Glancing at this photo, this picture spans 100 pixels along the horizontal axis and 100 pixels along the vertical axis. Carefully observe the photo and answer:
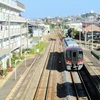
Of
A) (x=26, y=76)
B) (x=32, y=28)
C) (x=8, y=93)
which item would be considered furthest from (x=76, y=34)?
(x=8, y=93)

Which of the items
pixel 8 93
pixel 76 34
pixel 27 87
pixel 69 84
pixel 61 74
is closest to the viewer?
pixel 8 93

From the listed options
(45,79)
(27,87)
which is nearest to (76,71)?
(45,79)

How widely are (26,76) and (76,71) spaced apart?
5.72 meters

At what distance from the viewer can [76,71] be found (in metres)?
29.0

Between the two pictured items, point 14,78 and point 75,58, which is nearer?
point 14,78

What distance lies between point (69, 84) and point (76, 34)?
64535mm

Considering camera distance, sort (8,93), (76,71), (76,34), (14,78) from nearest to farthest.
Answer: (8,93)
(14,78)
(76,71)
(76,34)

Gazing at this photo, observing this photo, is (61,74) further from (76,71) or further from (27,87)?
(27,87)

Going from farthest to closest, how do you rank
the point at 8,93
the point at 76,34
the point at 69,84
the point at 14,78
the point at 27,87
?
the point at 76,34 → the point at 14,78 → the point at 69,84 → the point at 27,87 → the point at 8,93

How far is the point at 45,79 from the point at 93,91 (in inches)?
218

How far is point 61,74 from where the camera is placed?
2683cm

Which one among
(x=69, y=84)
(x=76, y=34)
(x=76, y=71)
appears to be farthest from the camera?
(x=76, y=34)

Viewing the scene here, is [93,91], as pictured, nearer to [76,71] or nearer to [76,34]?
[76,71]

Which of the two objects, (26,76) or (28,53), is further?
(28,53)
